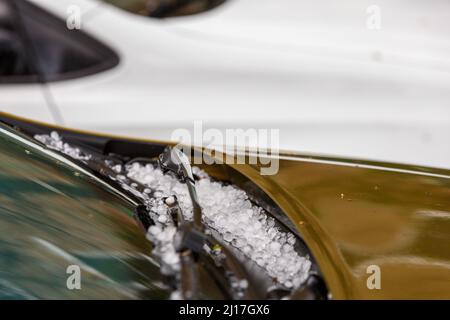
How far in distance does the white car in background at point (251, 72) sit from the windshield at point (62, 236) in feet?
1.15

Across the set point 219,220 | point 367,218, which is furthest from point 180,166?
point 367,218

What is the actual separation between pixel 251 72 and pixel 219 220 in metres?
0.62

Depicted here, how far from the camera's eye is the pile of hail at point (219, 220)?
1.20m

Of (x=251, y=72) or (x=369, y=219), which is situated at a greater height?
(x=251, y=72)

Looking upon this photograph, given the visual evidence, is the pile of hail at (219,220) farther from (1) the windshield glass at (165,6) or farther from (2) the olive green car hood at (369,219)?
(1) the windshield glass at (165,6)

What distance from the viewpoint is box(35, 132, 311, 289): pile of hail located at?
3.93ft

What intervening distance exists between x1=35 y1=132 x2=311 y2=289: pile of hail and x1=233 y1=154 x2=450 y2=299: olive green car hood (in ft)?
0.18

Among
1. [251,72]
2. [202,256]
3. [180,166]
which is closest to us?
[202,256]

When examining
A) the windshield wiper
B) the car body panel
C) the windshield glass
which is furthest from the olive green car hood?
the windshield glass

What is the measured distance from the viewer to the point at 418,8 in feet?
6.57

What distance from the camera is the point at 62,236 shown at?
4.08 ft

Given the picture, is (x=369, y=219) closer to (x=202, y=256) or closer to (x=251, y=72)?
(x=202, y=256)

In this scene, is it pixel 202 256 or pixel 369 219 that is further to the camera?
pixel 369 219
